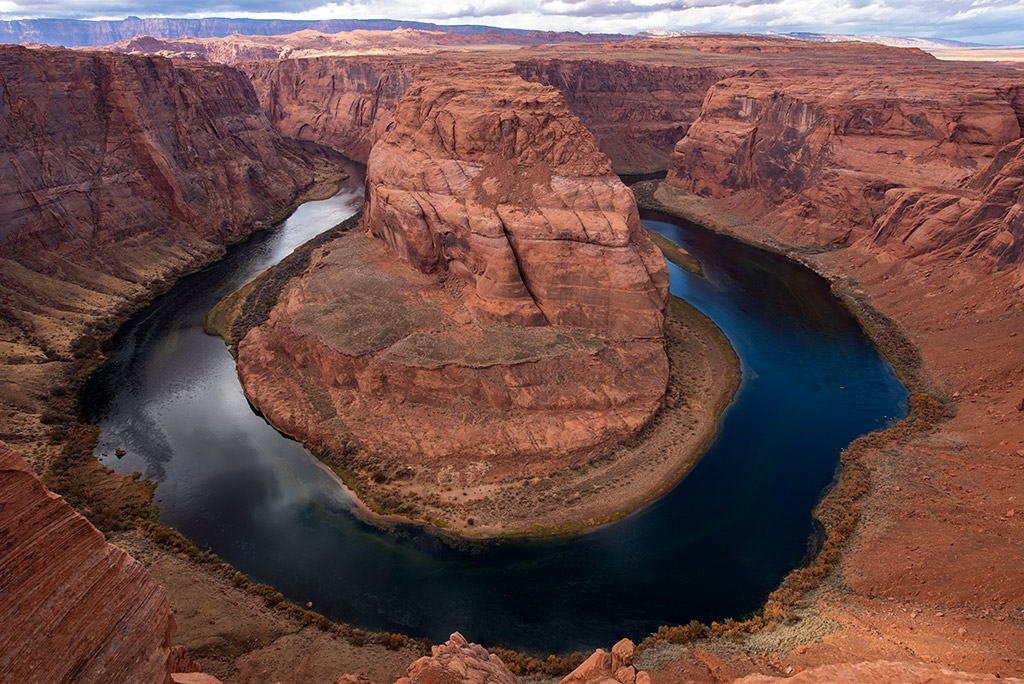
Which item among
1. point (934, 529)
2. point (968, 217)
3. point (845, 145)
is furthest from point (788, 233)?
point (934, 529)

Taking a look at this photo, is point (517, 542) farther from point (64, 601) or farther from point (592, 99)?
point (592, 99)

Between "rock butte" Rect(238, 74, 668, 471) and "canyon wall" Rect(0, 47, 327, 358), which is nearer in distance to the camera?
"rock butte" Rect(238, 74, 668, 471)

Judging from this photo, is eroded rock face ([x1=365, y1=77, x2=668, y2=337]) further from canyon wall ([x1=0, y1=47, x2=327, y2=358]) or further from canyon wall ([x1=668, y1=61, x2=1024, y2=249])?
canyon wall ([x1=668, y1=61, x2=1024, y2=249])

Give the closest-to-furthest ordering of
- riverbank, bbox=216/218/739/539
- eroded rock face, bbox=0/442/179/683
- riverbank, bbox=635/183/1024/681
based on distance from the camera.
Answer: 1. eroded rock face, bbox=0/442/179/683
2. riverbank, bbox=635/183/1024/681
3. riverbank, bbox=216/218/739/539

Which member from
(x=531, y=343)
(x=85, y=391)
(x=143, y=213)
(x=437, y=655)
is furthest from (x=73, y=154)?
(x=437, y=655)

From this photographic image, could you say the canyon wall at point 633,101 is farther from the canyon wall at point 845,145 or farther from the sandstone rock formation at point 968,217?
the sandstone rock formation at point 968,217

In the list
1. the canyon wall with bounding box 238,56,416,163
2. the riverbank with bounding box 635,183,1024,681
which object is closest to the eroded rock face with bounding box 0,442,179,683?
the riverbank with bounding box 635,183,1024,681

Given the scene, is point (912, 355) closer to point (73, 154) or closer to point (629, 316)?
point (629, 316)

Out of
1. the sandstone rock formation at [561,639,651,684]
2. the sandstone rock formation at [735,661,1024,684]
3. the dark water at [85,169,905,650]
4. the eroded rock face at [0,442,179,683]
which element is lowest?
the dark water at [85,169,905,650]
